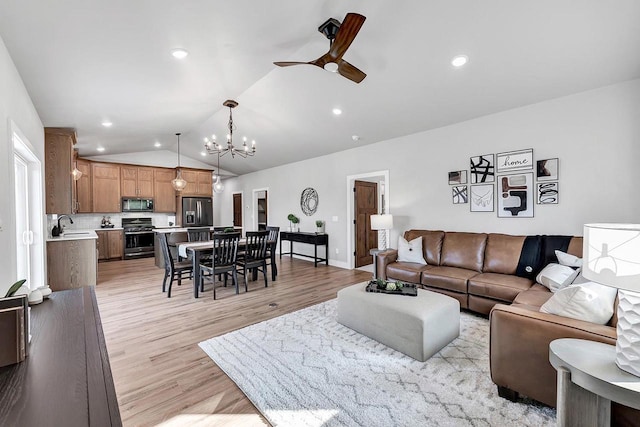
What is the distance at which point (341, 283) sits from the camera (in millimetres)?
4922

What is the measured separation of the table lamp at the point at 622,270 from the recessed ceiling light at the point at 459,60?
7.94 feet

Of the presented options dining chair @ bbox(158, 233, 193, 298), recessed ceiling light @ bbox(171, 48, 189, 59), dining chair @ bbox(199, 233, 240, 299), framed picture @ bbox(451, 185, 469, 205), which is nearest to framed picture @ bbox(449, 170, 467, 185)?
framed picture @ bbox(451, 185, 469, 205)

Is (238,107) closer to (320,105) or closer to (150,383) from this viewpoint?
(320,105)

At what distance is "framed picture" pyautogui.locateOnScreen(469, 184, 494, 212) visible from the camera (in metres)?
4.14

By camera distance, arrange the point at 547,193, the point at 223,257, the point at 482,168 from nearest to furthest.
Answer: the point at 547,193 < the point at 482,168 < the point at 223,257

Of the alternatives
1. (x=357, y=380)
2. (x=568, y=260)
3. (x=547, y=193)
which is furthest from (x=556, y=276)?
(x=357, y=380)

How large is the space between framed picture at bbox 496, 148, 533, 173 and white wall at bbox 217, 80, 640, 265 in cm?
8

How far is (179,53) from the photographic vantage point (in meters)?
2.71

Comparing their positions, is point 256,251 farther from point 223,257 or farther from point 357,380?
point 357,380

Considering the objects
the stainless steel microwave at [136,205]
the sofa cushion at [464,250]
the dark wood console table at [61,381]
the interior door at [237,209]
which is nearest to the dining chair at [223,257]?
the dark wood console table at [61,381]

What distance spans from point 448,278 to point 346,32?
296cm

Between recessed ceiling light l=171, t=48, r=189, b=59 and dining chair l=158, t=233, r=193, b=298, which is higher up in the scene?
recessed ceiling light l=171, t=48, r=189, b=59

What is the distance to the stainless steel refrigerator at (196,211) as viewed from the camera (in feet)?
26.9

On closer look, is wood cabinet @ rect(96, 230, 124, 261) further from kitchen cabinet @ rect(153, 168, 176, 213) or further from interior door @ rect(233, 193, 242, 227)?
interior door @ rect(233, 193, 242, 227)
